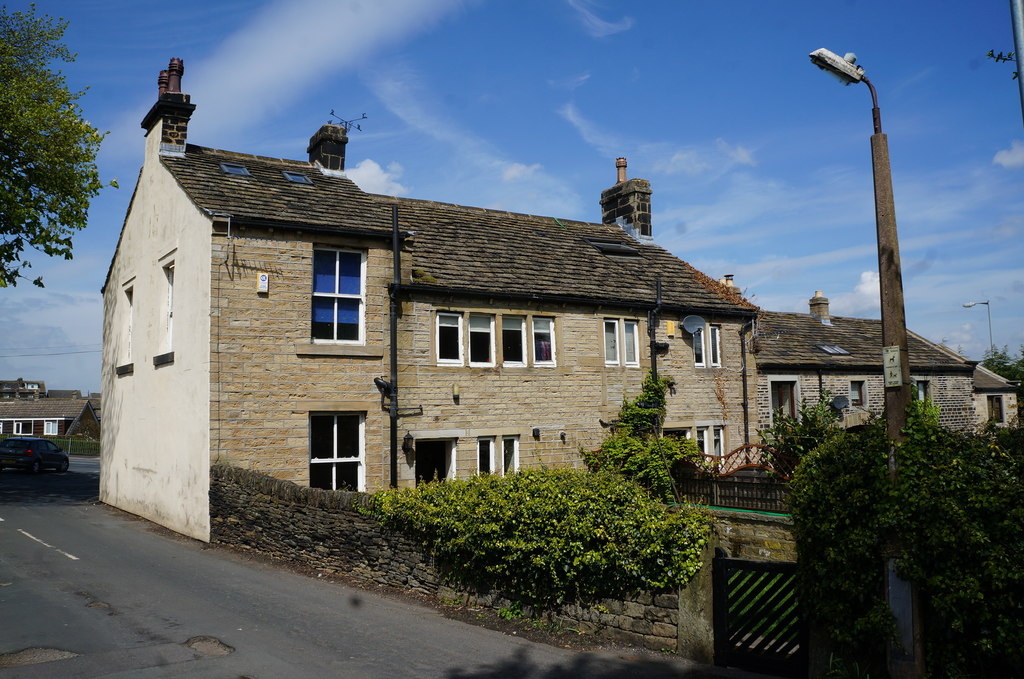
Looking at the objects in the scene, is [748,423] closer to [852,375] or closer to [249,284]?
[852,375]

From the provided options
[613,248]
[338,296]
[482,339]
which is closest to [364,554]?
[338,296]

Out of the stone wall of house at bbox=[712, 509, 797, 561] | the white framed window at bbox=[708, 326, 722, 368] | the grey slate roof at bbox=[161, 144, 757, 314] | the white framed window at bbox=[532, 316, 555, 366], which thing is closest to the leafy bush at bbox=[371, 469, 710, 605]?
the stone wall of house at bbox=[712, 509, 797, 561]

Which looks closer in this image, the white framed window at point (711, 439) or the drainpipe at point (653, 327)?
the drainpipe at point (653, 327)

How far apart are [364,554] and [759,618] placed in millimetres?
6066

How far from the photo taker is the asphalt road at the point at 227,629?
7.66 m

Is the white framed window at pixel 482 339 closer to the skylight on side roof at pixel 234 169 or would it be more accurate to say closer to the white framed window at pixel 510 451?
the white framed window at pixel 510 451

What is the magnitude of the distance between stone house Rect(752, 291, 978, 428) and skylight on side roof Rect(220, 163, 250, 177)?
1538 centimetres

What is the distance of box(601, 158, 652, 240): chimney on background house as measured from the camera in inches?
1003

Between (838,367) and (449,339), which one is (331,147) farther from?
(838,367)

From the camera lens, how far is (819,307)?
33.2 m

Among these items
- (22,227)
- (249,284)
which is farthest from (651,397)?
(22,227)

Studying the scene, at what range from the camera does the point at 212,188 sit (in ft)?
52.1

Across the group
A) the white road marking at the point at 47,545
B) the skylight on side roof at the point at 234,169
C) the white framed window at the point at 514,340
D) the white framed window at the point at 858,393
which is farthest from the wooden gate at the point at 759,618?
the white framed window at the point at 858,393

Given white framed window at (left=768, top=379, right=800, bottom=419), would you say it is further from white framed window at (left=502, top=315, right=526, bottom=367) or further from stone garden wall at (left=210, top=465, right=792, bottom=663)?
stone garden wall at (left=210, top=465, right=792, bottom=663)
